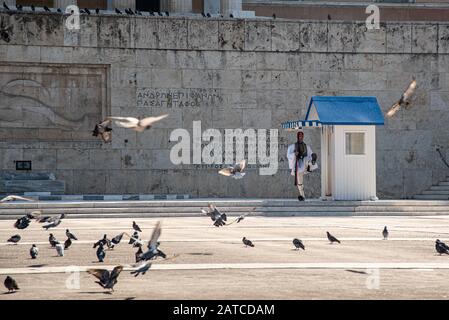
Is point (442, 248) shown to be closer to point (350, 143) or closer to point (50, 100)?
point (350, 143)

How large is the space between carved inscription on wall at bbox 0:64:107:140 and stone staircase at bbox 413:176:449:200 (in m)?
11.0

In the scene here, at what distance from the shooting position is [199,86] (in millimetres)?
34906

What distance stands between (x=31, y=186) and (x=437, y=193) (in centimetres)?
1334

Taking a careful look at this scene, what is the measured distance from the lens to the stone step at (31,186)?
107ft

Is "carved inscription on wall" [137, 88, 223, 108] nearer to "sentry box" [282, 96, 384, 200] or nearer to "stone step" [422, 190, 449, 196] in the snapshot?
"sentry box" [282, 96, 384, 200]

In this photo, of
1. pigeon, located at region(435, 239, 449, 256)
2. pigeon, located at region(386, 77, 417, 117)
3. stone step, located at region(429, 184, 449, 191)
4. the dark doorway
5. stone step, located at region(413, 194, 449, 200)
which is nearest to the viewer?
pigeon, located at region(435, 239, 449, 256)

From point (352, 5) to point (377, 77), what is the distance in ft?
79.4

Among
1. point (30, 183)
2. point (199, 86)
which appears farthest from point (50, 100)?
point (199, 86)

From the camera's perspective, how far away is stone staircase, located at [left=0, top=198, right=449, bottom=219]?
2769 cm

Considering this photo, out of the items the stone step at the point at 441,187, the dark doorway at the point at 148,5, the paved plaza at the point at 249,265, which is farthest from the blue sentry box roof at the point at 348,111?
the dark doorway at the point at 148,5

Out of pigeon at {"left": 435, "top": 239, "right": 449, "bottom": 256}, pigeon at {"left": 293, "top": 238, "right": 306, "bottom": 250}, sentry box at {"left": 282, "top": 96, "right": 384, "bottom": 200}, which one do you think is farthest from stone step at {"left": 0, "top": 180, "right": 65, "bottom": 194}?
pigeon at {"left": 435, "top": 239, "right": 449, "bottom": 256}
